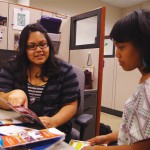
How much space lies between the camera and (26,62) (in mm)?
1373

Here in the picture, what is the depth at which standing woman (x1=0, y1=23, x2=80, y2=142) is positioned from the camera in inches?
48.9

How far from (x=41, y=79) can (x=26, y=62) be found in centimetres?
18

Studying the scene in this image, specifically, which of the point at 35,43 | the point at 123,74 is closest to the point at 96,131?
the point at 35,43

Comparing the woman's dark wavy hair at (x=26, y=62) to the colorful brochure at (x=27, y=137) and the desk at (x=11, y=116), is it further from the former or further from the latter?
the colorful brochure at (x=27, y=137)

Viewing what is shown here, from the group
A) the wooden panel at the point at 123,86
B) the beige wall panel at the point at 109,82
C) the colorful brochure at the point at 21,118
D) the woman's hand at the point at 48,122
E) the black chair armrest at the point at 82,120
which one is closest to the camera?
the colorful brochure at the point at 21,118

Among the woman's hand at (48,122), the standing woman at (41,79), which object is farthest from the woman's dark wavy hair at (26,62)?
the woman's hand at (48,122)

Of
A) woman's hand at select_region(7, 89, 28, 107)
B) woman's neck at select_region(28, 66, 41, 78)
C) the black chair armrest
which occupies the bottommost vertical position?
the black chair armrest

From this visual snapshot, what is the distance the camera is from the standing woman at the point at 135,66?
638 mm

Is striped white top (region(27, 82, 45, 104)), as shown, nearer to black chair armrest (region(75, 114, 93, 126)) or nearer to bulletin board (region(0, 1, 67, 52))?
black chair armrest (region(75, 114, 93, 126))

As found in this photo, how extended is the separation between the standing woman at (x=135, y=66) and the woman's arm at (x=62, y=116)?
334 mm

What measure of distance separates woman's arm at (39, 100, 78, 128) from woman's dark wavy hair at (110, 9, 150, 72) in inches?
21.3

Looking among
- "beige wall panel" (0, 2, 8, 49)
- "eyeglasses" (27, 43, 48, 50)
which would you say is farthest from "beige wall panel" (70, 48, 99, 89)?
"eyeglasses" (27, 43, 48, 50)

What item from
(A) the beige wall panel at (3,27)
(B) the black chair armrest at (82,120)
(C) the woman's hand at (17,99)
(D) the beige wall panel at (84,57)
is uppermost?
(A) the beige wall panel at (3,27)

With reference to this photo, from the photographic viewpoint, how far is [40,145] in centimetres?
67
